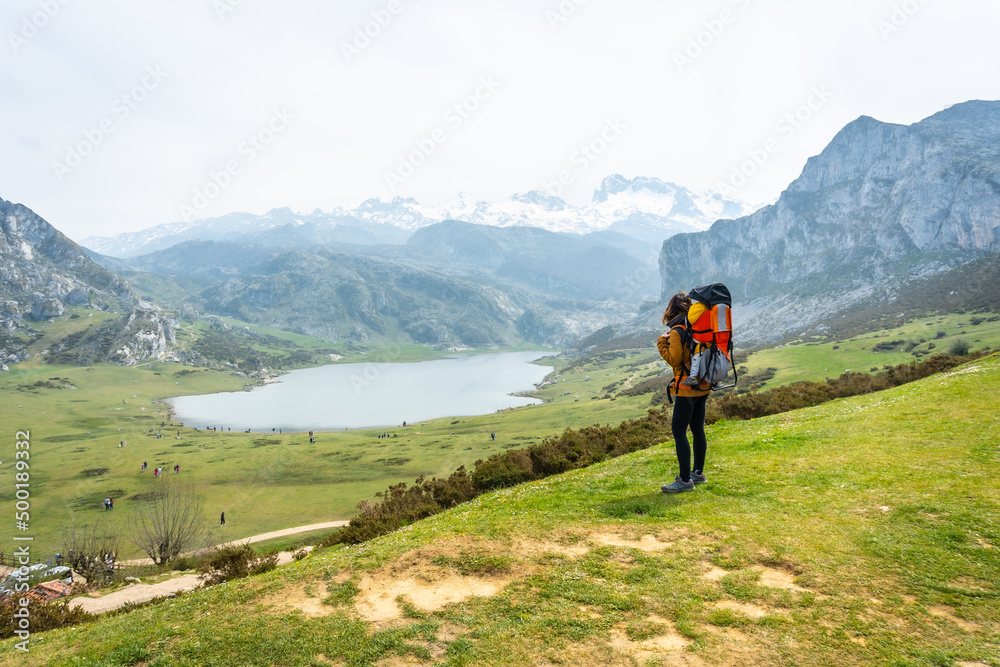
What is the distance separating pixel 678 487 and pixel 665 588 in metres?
4.73

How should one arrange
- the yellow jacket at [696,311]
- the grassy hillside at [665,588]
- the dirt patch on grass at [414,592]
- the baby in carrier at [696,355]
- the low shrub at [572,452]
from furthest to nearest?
1. the low shrub at [572,452]
2. the yellow jacket at [696,311]
3. the baby in carrier at [696,355]
4. the dirt patch on grass at [414,592]
5. the grassy hillside at [665,588]

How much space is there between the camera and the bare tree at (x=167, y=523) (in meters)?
39.3

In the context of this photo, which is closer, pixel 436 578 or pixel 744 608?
pixel 744 608

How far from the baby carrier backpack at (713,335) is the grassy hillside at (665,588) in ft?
9.93

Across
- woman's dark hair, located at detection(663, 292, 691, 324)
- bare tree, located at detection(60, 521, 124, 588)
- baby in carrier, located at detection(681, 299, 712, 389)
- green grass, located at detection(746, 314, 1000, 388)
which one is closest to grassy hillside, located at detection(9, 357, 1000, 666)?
baby in carrier, located at detection(681, 299, 712, 389)

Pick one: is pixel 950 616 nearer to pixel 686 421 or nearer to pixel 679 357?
pixel 686 421

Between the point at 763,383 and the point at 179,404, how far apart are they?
212238 millimetres

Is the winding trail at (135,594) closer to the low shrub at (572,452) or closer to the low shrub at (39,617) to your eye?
the low shrub at (39,617)

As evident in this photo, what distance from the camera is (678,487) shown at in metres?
12.0

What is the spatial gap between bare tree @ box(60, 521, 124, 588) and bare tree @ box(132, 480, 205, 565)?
83.8 inches

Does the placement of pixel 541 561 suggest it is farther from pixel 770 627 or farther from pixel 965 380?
pixel 965 380

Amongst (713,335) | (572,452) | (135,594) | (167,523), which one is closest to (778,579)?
(713,335)

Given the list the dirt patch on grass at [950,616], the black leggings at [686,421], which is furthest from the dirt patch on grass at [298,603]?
the dirt patch on grass at [950,616]

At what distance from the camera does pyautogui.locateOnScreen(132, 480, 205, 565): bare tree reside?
39.3 meters
